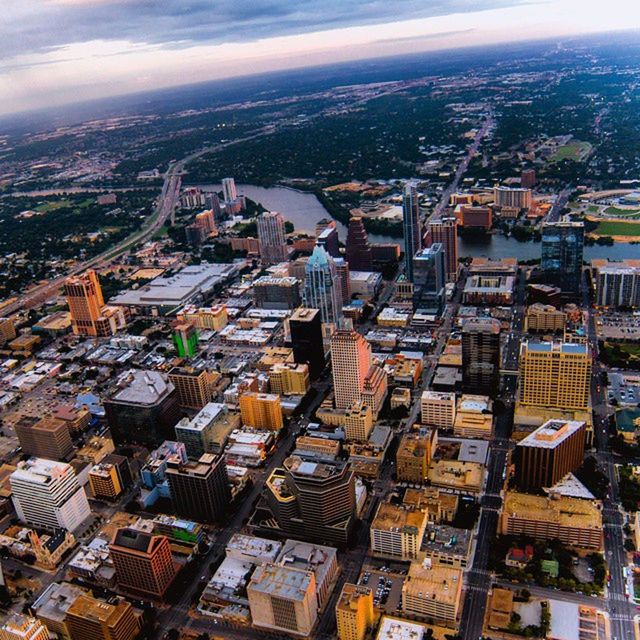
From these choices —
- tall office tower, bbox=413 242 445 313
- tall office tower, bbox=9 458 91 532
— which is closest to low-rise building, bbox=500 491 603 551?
tall office tower, bbox=9 458 91 532

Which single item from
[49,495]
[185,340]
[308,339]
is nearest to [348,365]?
[308,339]

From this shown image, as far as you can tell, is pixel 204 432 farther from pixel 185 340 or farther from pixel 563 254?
pixel 563 254

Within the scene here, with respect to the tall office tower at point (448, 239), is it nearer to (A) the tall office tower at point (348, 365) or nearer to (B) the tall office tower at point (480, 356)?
(B) the tall office tower at point (480, 356)

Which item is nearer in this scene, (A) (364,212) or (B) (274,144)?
(A) (364,212)

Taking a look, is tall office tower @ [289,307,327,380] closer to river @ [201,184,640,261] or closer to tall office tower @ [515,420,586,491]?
tall office tower @ [515,420,586,491]

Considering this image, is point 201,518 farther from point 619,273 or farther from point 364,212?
point 364,212

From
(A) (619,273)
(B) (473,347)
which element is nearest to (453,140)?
(A) (619,273)
